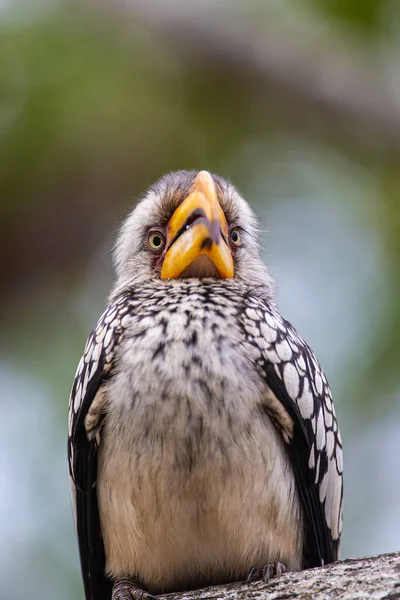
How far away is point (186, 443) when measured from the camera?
3777mm

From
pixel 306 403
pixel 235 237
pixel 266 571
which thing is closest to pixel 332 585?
pixel 266 571

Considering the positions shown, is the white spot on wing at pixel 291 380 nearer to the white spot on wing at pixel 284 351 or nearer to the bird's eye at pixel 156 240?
the white spot on wing at pixel 284 351

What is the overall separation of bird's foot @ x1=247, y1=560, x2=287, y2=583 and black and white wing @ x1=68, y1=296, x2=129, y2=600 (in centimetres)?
76

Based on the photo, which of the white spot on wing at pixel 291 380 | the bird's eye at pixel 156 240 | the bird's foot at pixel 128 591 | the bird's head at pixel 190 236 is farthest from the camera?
the bird's eye at pixel 156 240

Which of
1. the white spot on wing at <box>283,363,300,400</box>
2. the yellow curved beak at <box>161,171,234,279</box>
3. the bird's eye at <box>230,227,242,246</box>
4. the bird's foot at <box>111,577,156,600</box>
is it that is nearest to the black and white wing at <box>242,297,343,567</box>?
the white spot on wing at <box>283,363,300,400</box>

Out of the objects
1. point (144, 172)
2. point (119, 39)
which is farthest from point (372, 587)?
point (119, 39)

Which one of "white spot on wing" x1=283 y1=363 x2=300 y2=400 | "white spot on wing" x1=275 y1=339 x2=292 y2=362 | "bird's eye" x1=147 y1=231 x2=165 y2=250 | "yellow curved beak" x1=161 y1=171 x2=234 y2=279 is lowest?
"white spot on wing" x1=283 y1=363 x2=300 y2=400

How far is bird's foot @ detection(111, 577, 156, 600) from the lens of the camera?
3889 mm

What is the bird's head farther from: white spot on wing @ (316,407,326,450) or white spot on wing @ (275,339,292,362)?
white spot on wing @ (316,407,326,450)

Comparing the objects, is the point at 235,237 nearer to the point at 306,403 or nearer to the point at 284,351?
the point at 284,351

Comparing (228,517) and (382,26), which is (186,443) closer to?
(228,517)

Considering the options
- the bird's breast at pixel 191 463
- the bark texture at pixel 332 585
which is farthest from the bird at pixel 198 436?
the bark texture at pixel 332 585

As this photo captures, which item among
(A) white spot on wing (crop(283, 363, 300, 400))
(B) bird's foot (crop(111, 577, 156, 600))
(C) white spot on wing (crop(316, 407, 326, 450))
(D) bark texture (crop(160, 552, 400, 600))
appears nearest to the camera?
(D) bark texture (crop(160, 552, 400, 600))

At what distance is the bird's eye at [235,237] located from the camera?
4664 millimetres
